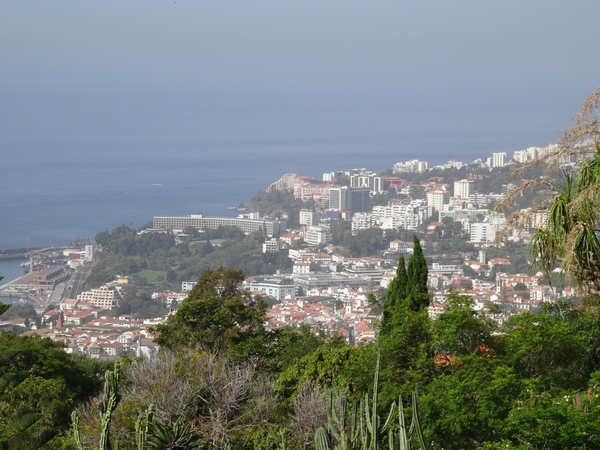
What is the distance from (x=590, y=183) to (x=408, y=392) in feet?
7.04

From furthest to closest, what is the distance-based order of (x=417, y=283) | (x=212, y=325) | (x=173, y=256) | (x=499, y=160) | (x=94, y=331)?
(x=499, y=160) → (x=173, y=256) → (x=94, y=331) → (x=212, y=325) → (x=417, y=283)

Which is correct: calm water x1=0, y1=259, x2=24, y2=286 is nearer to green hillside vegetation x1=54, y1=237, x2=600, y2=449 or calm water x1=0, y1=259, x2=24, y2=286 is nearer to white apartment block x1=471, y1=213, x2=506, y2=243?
white apartment block x1=471, y1=213, x2=506, y2=243

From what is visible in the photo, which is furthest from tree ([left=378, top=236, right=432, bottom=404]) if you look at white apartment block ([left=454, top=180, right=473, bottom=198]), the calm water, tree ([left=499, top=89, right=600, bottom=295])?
white apartment block ([left=454, top=180, right=473, bottom=198])

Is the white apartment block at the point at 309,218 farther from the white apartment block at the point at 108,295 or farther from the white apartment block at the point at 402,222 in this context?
the white apartment block at the point at 108,295

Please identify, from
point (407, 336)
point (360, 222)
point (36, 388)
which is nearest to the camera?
point (407, 336)

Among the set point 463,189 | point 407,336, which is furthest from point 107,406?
point 463,189

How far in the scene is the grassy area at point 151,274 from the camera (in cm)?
3803

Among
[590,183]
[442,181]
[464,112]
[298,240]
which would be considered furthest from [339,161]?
[590,183]

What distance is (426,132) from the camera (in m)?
96.8

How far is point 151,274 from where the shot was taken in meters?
39.1

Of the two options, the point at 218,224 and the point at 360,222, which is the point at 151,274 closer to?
the point at 218,224

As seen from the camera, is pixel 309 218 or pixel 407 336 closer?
pixel 407 336

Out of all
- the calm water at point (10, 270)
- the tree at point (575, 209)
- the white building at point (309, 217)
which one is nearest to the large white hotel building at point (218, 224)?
the white building at point (309, 217)

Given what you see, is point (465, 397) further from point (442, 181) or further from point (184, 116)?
point (184, 116)
